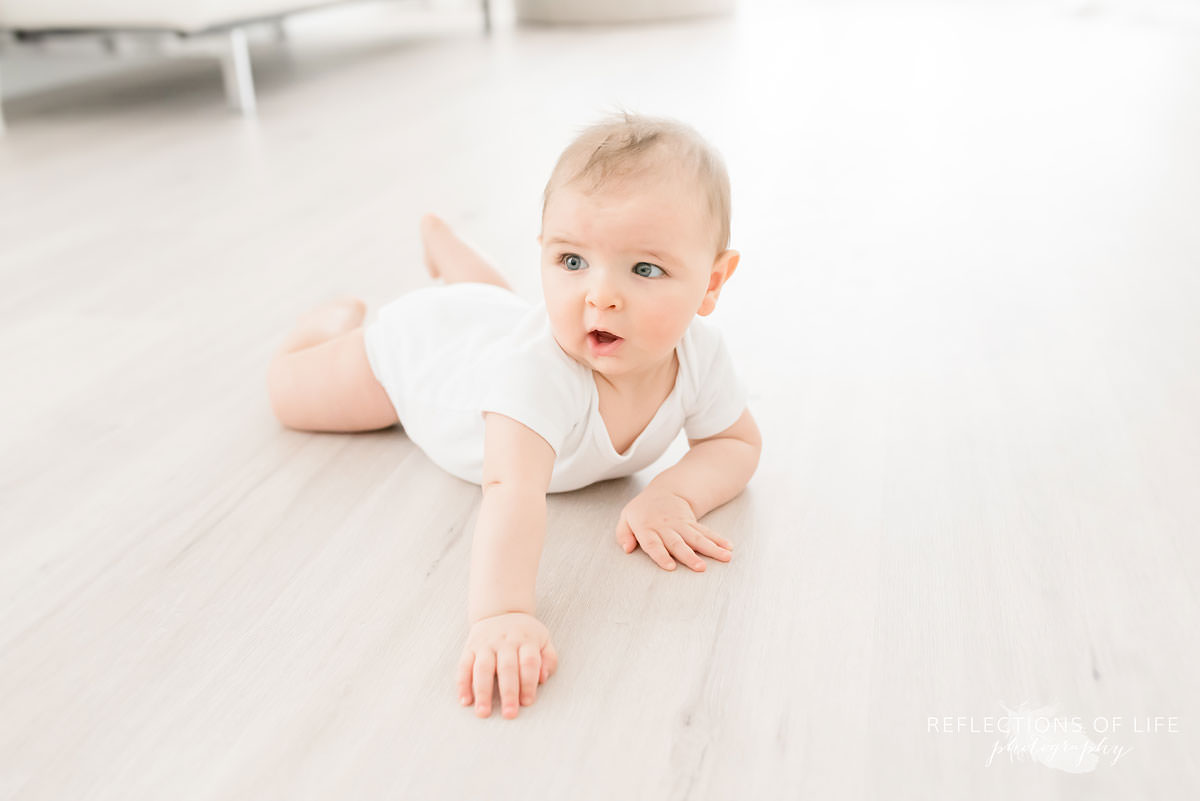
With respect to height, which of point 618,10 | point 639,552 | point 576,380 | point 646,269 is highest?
point 646,269

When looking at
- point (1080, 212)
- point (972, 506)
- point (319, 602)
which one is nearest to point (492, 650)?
point (319, 602)

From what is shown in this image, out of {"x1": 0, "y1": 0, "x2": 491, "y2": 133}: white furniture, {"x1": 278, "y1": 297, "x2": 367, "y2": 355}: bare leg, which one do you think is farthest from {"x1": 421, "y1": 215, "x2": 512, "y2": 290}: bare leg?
{"x1": 0, "y1": 0, "x2": 491, "y2": 133}: white furniture

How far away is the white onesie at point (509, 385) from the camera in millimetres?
844

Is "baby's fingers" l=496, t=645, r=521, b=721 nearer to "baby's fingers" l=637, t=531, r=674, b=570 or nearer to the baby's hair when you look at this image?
"baby's fingers" l=637, t=531, r=674, b=570

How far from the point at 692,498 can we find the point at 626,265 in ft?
Result: 0.76

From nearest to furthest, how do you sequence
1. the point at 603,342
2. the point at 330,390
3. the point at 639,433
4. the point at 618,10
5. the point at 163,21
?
the point at 603,342 → the point at 639,433 → the point at 330,390 → the point at 163,21 → the point at 618,10

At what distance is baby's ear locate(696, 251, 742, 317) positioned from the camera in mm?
835

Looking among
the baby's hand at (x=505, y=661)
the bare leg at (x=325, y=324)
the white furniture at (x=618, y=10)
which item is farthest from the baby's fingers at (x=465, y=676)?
the white furniture at (x=618, y=10)

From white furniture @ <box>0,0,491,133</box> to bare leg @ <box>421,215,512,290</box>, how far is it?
5.46ft

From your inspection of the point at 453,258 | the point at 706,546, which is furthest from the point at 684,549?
the point at 453,258

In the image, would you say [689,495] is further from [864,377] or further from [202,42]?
[202,42]

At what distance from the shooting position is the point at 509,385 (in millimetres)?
834

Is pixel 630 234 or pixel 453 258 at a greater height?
pixel 630 234

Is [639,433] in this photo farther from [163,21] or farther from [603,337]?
[163,21]
